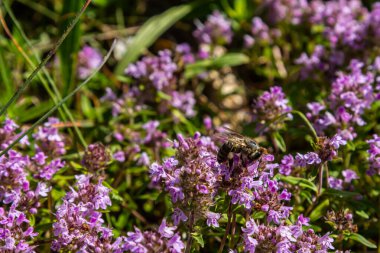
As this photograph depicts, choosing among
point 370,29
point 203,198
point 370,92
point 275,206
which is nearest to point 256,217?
point 275,206

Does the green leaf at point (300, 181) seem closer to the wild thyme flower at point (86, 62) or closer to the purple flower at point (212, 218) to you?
the purple flower at point (212, 218)

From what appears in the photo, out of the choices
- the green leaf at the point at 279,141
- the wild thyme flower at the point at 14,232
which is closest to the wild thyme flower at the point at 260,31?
the green leaf at the point at 279,141

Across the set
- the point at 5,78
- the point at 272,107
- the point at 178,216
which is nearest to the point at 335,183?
the point at 272,107

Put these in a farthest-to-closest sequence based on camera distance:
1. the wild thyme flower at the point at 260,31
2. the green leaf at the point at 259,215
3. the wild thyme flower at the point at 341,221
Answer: the wild thyme flower at the point at 260,31, the wild thyme flower at the point at 341,221, the green leaf at the point at 259,215

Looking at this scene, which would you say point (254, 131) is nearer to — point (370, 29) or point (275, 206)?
point (275, 206)

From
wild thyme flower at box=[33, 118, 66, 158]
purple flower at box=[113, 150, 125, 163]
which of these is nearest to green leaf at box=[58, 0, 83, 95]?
wild thyme flower at box=[33, 118, 66, 158]
